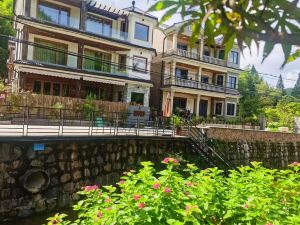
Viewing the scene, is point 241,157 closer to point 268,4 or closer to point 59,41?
point 59,41

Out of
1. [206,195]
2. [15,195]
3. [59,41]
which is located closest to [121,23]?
[59,41]

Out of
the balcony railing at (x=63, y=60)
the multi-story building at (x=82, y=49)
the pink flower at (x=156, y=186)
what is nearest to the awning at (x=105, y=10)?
the multi-story building at (x=82, y=49)

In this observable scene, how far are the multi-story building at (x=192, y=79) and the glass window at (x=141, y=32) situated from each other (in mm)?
1957

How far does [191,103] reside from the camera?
36.1 m

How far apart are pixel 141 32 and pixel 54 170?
20.9 m

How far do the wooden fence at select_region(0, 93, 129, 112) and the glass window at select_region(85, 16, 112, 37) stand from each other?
6.59 metres

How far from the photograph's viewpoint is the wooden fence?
63.8 feet

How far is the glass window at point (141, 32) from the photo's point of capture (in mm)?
29969

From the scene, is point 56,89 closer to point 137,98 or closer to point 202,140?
point 137,98

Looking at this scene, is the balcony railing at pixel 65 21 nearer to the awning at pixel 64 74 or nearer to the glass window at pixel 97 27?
the glass window at pixel 97 27

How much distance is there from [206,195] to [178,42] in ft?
103

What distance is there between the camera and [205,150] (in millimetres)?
19250

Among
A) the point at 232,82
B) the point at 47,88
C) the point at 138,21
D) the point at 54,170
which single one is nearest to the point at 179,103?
the point at 232,82

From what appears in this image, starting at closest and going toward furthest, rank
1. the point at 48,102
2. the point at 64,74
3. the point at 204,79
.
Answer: the point at 48,102 < the point at 64,74 < the point at 204,79
